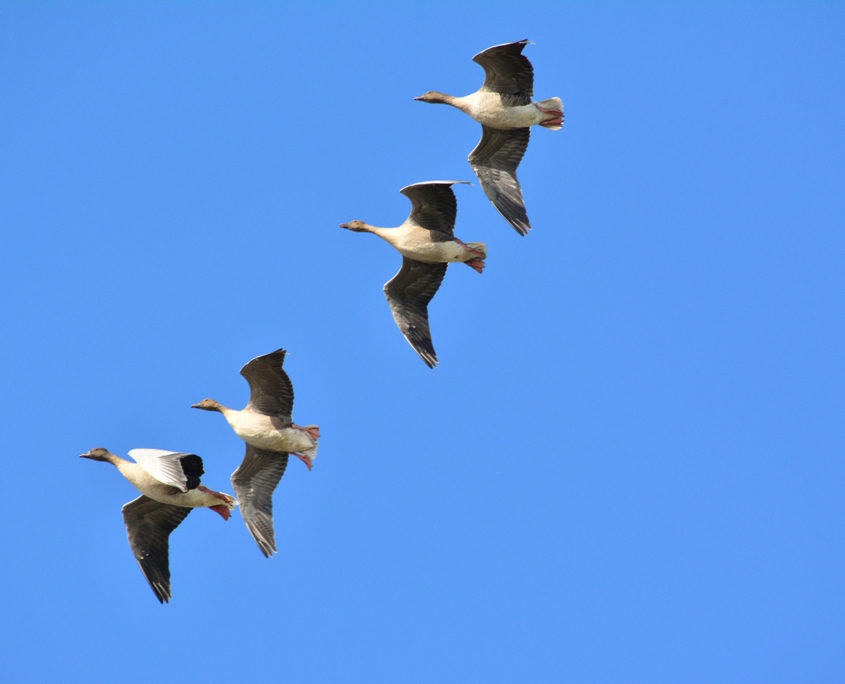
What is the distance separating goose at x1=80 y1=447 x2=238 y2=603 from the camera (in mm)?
19484

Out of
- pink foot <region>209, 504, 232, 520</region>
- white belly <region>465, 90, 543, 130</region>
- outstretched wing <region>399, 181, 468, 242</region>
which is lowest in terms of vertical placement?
pink foot <region>209, 504, 232, 520</region>

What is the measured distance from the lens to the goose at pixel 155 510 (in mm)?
19484

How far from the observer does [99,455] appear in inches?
814

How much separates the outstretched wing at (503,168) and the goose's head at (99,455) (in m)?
7.65

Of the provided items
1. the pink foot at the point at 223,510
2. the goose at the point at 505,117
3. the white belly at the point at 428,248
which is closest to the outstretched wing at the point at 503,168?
the goose at the point at 505,117

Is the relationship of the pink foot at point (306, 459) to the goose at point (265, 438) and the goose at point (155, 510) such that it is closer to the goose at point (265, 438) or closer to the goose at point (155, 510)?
Answer: the goose at point (265, 438)

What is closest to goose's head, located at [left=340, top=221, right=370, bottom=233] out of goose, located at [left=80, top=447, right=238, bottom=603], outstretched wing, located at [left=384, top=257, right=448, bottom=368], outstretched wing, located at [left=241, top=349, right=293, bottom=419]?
outstretched wing, located at [left=384, top=257, right=448, bottom=368]

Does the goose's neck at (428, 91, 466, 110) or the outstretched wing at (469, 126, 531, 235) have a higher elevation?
the goose's neck at (428, 91, 466, 110)

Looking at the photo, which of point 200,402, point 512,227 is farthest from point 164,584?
point 512,227

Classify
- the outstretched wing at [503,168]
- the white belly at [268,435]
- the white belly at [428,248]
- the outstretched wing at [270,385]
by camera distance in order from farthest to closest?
the outstretched wing at [503,168], the white belly at [428,248], the white belly at [268,435], the outstretched wing at [270,385]

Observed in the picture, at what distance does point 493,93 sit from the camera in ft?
70.3

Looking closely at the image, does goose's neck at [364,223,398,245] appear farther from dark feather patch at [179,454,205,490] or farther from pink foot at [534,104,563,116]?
dark feather patch at [179,454,205,490]

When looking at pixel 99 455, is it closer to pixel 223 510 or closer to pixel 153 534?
pixel 153 534

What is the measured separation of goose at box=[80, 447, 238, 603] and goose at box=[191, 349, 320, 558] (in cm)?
73
